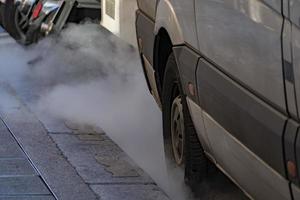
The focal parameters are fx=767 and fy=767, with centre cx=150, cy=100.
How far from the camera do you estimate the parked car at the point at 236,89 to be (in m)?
3.30

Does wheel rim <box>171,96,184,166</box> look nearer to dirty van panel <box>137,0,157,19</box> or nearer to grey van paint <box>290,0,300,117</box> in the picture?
dirty van panel <box>137,0,157,19</box>

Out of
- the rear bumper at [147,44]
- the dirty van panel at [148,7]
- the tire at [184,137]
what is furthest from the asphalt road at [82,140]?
the dirty van panel at [148,7]

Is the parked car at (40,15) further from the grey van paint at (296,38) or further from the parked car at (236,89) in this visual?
the grey van paint at (296,38)

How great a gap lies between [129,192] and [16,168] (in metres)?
1.00

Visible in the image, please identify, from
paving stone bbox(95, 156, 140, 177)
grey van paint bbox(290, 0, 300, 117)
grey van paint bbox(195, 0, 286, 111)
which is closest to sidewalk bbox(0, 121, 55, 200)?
paving stone bbox(95, 156, 140, 177)

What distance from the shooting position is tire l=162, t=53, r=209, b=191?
5266 mm

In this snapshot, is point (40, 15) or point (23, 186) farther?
point (40, 15)

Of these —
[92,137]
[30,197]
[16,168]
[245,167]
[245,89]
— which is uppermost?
[245,89]

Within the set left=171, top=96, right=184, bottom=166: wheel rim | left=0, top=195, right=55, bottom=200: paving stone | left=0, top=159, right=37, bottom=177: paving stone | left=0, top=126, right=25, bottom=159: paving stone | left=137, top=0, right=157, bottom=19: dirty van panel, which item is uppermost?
left=137, top=0, right=157, bottom=19: dirty van panel

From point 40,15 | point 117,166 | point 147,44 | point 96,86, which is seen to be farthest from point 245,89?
point 40,15

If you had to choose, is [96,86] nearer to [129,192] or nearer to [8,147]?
[8,147]

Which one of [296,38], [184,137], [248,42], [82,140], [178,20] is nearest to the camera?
[296,38]

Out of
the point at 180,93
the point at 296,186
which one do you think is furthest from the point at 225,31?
the point at 180,93

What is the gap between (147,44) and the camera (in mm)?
6254
